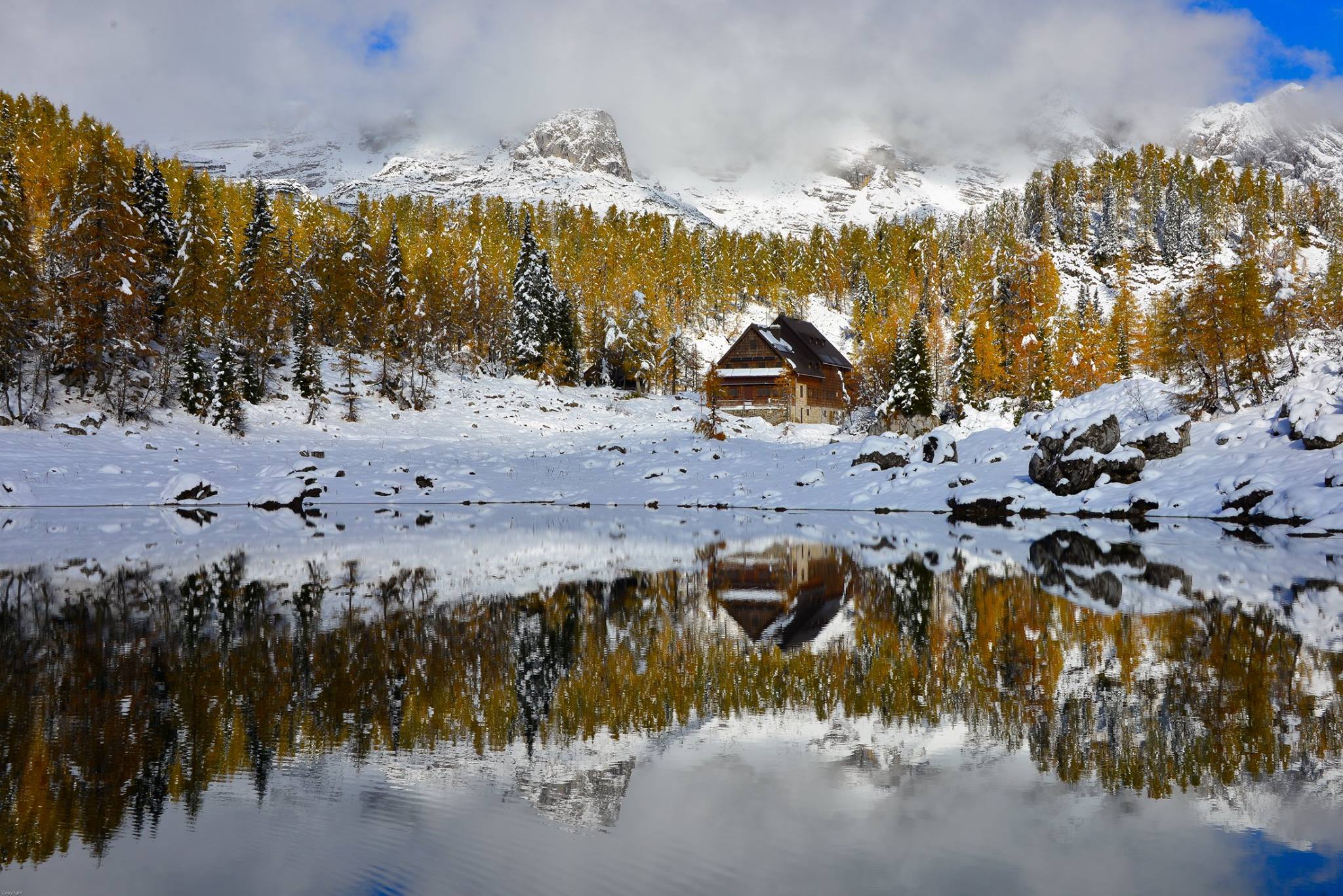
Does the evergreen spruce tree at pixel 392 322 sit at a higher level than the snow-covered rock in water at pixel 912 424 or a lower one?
higher

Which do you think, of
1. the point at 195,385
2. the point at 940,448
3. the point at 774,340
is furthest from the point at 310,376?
the point at 774,340

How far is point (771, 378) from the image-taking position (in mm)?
84875

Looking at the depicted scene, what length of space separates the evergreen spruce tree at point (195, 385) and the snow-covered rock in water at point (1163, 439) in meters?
51.1

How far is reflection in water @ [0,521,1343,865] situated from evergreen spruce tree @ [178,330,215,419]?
41818 millimetres

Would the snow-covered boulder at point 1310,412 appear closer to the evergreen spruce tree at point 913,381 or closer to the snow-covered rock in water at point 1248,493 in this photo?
the snow-covered rock in water at point 1248,493

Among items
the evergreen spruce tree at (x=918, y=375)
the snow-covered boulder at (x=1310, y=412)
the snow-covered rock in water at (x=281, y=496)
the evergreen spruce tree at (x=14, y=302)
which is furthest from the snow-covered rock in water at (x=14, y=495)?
the evergreen spruce tree at (x=918, y=375)

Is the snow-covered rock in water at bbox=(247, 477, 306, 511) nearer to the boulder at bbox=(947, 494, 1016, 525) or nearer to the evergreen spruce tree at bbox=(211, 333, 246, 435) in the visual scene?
the evergreen spruce tree at bbox=(211, 333, 246, 435)

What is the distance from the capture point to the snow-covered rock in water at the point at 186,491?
41438 millimetres

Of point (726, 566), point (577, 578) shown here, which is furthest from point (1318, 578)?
point (577, 578)

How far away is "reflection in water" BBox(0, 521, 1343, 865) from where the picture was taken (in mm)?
6387

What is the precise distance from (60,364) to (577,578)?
154 ft

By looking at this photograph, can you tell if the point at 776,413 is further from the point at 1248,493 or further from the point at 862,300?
the point at 862,300

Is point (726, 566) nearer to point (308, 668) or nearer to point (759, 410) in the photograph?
point (308, 668)

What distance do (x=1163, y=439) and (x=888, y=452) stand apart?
1264 centimetres
